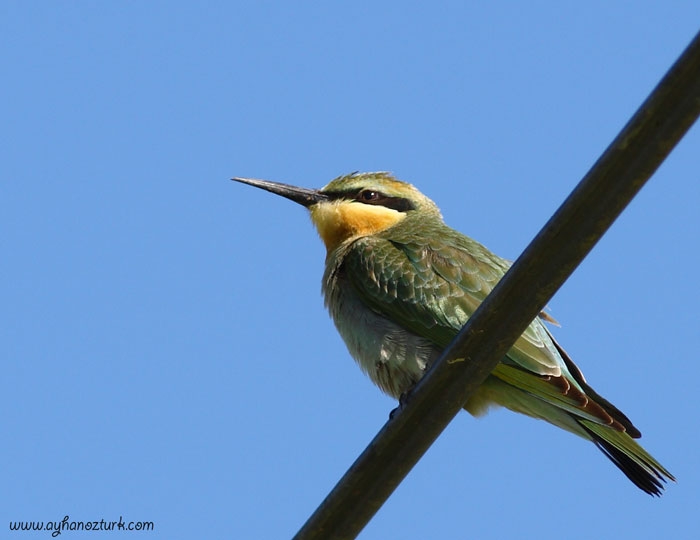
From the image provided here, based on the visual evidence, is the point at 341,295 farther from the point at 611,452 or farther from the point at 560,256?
the point at 560,256

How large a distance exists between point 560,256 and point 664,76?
42 centimetres

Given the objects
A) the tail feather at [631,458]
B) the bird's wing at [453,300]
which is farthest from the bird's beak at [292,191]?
the tail feather at [631,458]

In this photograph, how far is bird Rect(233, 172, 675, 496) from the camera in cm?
361

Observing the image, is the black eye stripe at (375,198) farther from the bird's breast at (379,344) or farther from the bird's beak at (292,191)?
the bird's breast at (379,344)

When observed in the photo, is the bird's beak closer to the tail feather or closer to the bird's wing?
the bird's wing

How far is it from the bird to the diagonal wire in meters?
1.25

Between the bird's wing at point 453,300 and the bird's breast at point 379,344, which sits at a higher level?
the bird's wing at point 453,300

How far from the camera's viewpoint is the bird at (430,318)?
11.8 ft

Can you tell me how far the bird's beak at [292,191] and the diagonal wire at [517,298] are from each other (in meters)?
3.00

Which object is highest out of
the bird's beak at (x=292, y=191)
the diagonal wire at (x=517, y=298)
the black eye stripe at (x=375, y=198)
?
the black eye stripe at (x=375, y=198)

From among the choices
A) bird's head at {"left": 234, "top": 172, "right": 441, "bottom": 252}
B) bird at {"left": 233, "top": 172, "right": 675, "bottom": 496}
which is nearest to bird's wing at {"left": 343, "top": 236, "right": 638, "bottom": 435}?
bird at {"left": 233, "top": 172, "right": 675, "bottom": 496}

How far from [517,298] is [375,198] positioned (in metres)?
3.05

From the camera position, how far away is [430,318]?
4.12 metres

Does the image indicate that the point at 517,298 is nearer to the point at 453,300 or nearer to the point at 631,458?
the point at 631,458
